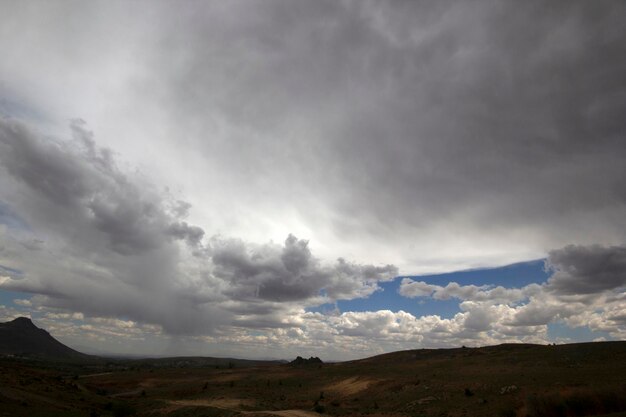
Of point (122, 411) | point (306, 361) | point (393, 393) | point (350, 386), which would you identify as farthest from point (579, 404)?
point (306, 361)

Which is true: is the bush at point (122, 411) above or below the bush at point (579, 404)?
below

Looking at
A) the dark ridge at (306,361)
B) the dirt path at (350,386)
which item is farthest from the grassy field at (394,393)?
the dark ridge at (306,361)

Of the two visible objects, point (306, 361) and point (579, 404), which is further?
point (306, 361)

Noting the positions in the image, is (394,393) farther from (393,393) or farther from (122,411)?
(122,411)

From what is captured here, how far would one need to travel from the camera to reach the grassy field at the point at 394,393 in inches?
1273

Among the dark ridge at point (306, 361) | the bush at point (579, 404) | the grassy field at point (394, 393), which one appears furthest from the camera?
the dark ridge at point (306, 361)

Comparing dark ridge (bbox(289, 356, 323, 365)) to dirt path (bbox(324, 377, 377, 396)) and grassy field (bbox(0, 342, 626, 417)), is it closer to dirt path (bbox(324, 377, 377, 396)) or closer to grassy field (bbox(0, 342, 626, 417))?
grassy field (bbox(0, 342, 626, 417))

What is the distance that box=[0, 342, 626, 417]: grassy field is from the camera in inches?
1273

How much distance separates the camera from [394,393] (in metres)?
49.0

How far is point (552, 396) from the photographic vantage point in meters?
30.4

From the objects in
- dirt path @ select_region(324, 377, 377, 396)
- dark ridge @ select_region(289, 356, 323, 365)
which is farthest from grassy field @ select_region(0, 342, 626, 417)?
dark ridge @ select_region(289, 356, 323, 365)

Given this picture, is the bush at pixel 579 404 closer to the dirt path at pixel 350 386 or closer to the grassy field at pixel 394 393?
the grassy field at pixel 394 393

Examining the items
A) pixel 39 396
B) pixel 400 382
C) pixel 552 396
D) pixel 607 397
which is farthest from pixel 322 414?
pixel 39 396

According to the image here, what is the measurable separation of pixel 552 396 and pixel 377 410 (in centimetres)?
1858
